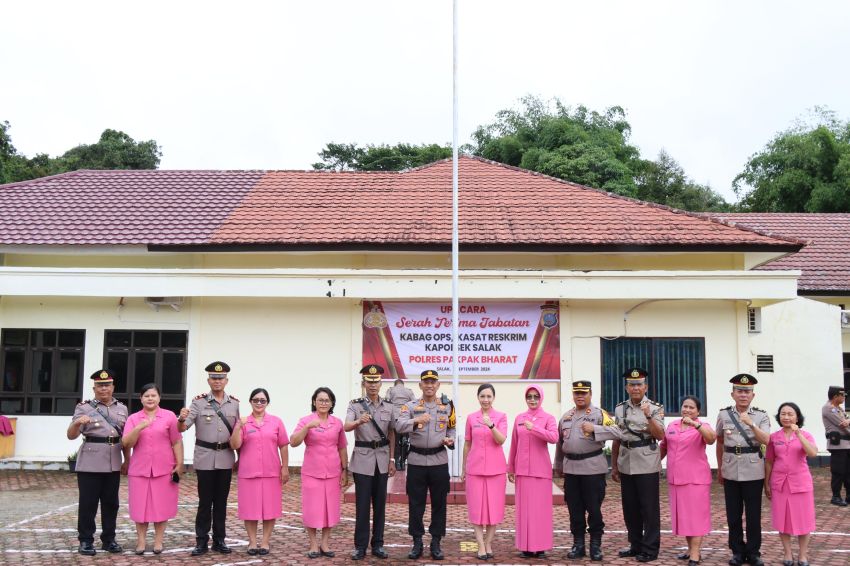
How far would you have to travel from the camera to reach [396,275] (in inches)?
500

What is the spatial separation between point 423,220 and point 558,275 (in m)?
2.78

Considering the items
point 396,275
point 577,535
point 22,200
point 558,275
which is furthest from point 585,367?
point 22,200

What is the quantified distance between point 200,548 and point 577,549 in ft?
11.3

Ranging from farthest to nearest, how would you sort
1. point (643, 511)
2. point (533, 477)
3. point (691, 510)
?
point (533, 477), point (643, 511), point (691, 510)

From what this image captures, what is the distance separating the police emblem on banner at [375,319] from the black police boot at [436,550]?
6.16m

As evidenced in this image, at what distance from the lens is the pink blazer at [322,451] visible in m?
7.31

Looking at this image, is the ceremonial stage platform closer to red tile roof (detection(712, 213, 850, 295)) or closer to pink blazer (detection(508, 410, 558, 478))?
pink blazer (detection(508, 410, 558, 478))

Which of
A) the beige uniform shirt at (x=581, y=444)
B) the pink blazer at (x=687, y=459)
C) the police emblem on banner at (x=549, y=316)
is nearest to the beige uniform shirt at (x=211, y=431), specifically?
the beige uniform shirt at (x=581, y=444)

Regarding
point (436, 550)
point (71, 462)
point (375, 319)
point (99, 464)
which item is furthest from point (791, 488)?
point (71, 462)

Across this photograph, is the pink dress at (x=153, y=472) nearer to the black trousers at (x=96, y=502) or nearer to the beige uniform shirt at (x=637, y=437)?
the black trousers at (x=96, y=502)

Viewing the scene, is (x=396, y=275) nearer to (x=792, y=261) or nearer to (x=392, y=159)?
(x=792, y=261)

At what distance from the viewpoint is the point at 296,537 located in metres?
8.10

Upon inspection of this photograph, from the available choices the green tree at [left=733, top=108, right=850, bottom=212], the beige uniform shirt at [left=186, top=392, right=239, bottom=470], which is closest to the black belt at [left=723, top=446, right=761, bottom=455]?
the beige uniform shirt at [left=186, top=392, right=239, bottom=470]

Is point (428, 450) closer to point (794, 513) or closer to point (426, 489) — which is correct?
point (426, 489)
